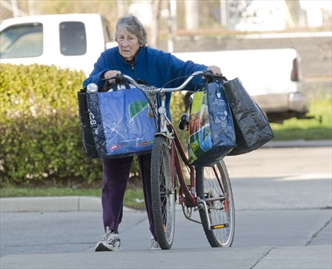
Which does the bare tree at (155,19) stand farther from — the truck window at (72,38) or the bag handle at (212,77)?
the bag handle at (212,77)

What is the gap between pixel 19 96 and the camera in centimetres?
948

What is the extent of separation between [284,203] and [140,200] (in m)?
1.49

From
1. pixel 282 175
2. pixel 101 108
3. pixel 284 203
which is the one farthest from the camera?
pixel 282 175

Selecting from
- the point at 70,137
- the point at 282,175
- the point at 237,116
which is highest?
the point at 237,116

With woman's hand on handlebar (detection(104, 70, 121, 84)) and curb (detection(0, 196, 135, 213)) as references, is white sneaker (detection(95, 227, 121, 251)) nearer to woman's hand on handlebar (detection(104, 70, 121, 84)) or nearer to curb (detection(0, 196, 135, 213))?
woman's hand on handlebar (detection(104, 70, 121, 84))

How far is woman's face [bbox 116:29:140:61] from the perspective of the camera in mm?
5699

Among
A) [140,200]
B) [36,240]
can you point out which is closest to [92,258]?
[36,240]

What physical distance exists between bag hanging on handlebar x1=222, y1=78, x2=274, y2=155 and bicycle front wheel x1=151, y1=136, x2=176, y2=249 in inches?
19.2

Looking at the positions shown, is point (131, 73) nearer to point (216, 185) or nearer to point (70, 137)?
point (216, 185)

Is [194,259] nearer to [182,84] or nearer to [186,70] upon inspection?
[182,84]

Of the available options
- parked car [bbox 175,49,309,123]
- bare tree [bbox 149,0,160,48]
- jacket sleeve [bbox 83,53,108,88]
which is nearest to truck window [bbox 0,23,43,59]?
parked car [bbox 175,49,309,123]

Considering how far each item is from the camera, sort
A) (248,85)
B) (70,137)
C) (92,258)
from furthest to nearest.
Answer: (248,85), (70,137), (92,258)

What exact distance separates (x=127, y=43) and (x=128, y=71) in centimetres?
22

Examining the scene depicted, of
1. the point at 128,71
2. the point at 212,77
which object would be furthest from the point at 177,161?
the point at 128,71
